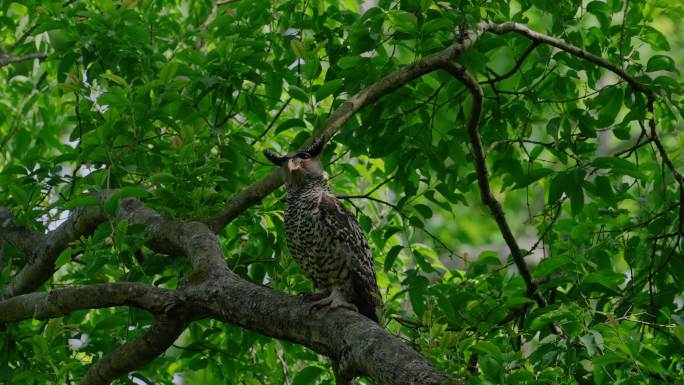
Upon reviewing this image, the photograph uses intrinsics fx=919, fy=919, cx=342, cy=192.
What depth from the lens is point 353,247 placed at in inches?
209

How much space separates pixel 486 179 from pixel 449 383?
256 cm

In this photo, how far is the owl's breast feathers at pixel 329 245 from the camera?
17.3 ft

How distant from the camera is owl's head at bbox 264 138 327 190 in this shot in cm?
530

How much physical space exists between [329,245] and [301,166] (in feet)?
1.67

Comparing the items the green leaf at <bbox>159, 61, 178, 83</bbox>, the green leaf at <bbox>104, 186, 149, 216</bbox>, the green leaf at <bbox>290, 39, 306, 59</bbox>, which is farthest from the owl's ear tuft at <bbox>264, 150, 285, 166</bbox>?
the green leaf at <bbox>104, 186, 149, 216</bbox>

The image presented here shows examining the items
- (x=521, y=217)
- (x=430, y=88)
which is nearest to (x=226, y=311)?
(x=430, y=88)

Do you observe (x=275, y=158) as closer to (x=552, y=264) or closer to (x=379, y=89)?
(x=379, y=89)

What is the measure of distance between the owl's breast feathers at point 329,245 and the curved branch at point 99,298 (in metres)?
1.24

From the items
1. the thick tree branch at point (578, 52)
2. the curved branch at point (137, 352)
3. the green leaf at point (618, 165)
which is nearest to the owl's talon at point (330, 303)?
the curved branch at point (137, 352)

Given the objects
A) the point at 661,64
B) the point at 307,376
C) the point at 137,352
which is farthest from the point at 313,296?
the point at 661,64

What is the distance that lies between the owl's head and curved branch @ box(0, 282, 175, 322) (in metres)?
1.24

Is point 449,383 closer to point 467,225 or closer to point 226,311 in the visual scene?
point 226,311

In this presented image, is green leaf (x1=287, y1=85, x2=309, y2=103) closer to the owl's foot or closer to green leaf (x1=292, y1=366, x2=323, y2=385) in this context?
the owl's foot

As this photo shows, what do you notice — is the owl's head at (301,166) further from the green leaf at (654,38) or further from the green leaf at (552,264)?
the green leaf at (654,38)
